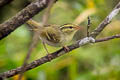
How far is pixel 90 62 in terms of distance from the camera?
16.2 feet

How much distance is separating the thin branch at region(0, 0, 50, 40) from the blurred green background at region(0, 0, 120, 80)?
1676 mm

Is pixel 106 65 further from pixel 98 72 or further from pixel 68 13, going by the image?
pixel 68 13

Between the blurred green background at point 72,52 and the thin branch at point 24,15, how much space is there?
1676 mm

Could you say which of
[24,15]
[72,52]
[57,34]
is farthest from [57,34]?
[72,52]

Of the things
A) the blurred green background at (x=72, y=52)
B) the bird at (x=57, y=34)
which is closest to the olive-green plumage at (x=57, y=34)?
the bird at (x=57, y=34)

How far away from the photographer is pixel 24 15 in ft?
7.15

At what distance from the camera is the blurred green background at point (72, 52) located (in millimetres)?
4223

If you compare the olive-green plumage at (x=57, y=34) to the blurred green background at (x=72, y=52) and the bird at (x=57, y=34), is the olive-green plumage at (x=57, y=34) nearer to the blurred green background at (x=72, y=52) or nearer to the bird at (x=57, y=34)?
the bird at (x=57, y=34)

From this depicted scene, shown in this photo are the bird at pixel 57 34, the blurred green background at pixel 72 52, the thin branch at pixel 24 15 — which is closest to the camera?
the thin branch at pixel 24 15

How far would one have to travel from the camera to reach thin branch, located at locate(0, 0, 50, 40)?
2.11 meters

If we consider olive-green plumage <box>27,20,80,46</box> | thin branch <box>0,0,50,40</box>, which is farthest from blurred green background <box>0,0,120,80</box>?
thin branch <box>0,0,50,40</box>

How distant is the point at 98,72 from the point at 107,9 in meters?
1.07

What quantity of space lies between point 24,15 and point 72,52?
2.68 m

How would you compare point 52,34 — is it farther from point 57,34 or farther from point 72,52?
point 72,52
